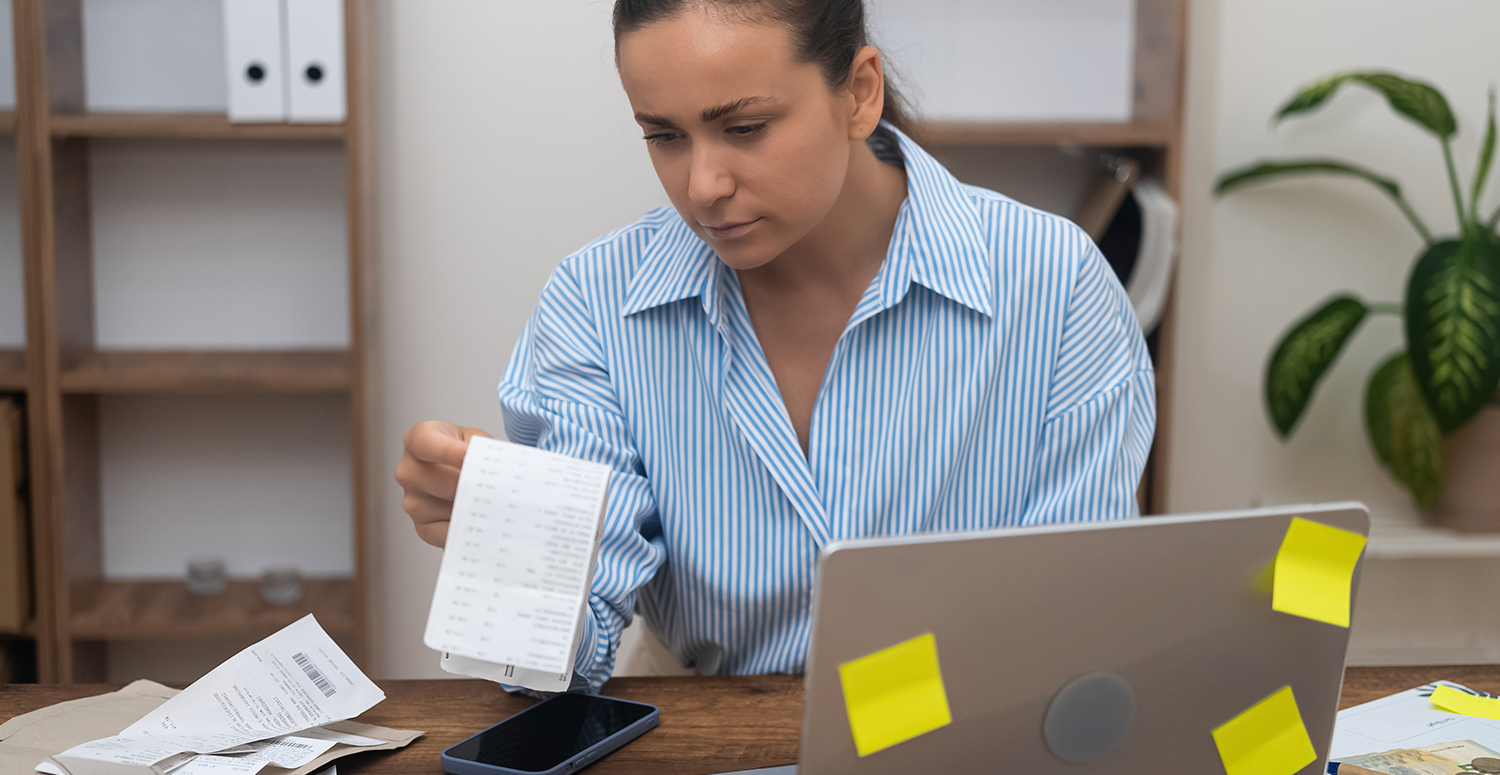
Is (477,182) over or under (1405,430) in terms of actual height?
over

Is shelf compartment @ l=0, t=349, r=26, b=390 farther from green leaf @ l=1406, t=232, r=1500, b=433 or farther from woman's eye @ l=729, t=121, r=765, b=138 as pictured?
green leaf @ l=1406, t=232, r=1500, b=433

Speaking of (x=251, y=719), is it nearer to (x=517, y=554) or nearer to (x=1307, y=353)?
(x=517, y=554)

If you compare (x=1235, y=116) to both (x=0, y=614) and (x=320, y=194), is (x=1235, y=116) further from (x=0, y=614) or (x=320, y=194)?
(x=0, y=614)

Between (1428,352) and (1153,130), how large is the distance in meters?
0.62

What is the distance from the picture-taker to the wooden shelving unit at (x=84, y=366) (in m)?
1.99

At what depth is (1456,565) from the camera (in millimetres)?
2516

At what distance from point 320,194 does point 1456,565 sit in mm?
2569

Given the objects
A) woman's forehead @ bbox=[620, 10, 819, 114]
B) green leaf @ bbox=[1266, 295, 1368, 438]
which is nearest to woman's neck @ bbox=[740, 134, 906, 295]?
woman's forehead @ bbox=[620, 10, 819, 114]

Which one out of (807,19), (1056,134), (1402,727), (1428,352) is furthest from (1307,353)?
(807,19)

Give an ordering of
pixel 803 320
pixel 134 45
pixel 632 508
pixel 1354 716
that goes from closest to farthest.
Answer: pixel 1354 716 → pixel 632 508 → pixel 803 320 → pixel 134 45

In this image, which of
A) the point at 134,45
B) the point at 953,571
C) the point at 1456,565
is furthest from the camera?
the point at 1456,565

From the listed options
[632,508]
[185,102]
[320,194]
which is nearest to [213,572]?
[320,194]

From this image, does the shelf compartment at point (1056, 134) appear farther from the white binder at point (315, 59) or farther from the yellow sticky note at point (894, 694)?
the yellow sticky note at point (894, 694)

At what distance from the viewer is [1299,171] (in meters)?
2.24
